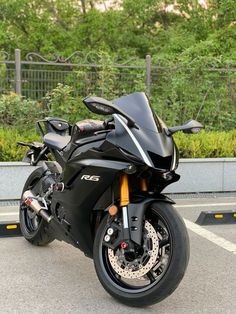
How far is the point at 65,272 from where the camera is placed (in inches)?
168

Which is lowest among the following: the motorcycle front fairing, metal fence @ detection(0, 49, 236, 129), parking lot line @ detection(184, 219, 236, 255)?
parking lot line @ detection(184, 219, 236, 255)

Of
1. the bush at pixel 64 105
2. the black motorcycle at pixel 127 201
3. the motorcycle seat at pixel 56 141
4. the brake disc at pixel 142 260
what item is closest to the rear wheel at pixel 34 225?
the motorcycle seat at pixel 56 141

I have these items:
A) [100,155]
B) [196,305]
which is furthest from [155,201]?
[196,305]

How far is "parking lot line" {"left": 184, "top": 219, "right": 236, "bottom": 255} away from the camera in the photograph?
504 centimetres

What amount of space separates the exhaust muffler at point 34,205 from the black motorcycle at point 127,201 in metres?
0.45

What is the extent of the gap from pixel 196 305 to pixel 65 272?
1.16 m

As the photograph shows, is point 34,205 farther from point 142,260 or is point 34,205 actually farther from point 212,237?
point 212,237

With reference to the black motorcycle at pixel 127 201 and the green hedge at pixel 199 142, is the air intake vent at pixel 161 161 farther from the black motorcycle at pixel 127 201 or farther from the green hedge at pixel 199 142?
the green hedge at pixel 199 142

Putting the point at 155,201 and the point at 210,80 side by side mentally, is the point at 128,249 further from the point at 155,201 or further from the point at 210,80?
the point at 210,80

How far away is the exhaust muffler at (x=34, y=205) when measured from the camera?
14.3 feet

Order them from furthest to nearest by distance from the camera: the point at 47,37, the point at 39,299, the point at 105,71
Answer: the point at 47,37 < the point at 105,71 < the point at 39,299

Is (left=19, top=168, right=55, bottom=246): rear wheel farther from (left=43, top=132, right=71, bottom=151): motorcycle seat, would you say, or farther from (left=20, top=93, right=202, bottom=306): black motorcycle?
(left=20, top=93, right=202, bottom=306): black motorcycle

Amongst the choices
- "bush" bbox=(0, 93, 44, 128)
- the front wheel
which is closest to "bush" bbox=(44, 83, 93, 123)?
"bush" bbox=(0, 93, 44, 128)

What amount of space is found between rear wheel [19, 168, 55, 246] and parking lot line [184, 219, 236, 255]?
165cm
